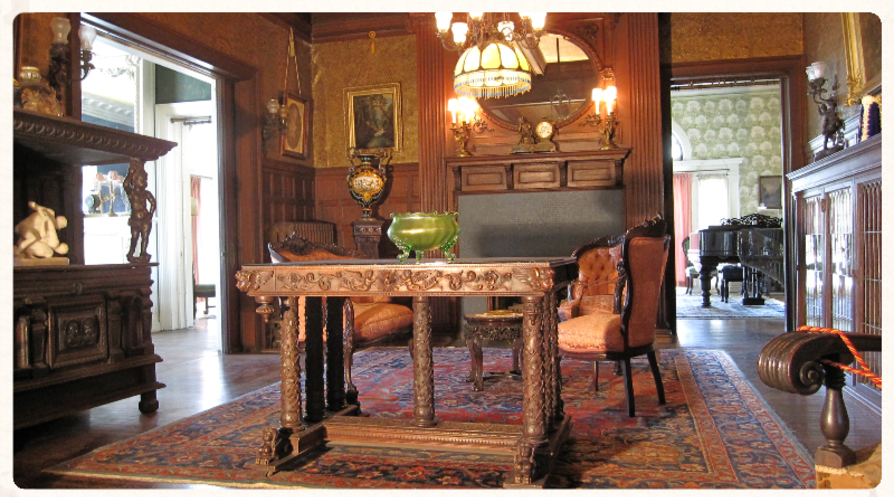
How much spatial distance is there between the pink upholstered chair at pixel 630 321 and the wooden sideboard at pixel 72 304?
2.83 metres

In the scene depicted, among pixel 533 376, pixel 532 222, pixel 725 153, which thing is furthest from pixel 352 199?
pixel 725 153

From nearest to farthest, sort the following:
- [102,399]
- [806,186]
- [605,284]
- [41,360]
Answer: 1. [41,360]
2. [102,399]
3. [806,186]
4. [605,284]

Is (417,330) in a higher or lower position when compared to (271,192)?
lower

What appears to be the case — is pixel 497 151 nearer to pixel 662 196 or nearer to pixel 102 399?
pixel 662 196

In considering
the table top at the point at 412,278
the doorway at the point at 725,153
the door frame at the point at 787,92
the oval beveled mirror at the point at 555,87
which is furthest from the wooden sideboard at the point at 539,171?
the doorway at the point at 725,153

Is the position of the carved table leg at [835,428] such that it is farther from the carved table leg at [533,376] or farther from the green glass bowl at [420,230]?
the green glass bowl at [420,230]

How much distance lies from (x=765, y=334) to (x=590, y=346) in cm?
465

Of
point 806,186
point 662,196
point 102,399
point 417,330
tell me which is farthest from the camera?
point 662,196

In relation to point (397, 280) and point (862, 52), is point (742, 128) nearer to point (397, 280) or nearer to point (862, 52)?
point (862, 52)

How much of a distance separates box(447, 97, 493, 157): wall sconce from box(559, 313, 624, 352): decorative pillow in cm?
396

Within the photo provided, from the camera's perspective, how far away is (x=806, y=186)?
5543 millimetres

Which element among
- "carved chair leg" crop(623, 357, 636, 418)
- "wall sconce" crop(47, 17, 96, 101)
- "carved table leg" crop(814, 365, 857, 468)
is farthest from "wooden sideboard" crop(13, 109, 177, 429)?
"carved table leg" crop(814, 365, 857, 468)

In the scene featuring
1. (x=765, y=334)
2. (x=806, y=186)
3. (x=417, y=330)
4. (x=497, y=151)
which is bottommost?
(x=765, y=334)
